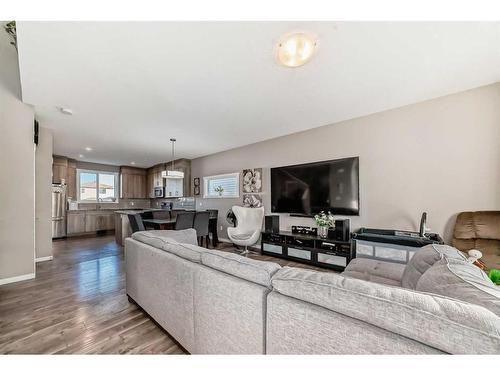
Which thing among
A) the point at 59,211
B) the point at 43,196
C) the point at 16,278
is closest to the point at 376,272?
the point at 16,278

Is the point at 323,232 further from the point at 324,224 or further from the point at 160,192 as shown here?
the point at 160,192

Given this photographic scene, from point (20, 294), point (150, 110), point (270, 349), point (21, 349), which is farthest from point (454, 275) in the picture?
point (20, 294)

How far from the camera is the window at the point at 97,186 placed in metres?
7.01

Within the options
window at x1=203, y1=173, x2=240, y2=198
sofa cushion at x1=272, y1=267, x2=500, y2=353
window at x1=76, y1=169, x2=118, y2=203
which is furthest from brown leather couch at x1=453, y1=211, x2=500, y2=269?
window at x1=76, y1=169, x2=118, y2=203

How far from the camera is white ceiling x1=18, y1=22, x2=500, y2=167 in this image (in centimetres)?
160

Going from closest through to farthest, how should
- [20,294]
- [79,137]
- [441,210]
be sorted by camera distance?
[20,294] < [441,210] < [79,137]

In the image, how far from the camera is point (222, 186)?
5672 mm

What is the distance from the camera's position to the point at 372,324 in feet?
2.44

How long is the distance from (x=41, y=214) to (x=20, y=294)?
1.87m

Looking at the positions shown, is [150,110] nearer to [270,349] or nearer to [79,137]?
Result: [79,137]

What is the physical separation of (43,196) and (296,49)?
4818mm

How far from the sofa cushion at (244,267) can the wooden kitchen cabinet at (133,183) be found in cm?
751

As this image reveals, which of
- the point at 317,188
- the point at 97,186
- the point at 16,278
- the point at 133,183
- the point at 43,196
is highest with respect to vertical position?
the point at 133,183

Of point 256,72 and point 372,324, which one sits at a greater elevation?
point 256,72
